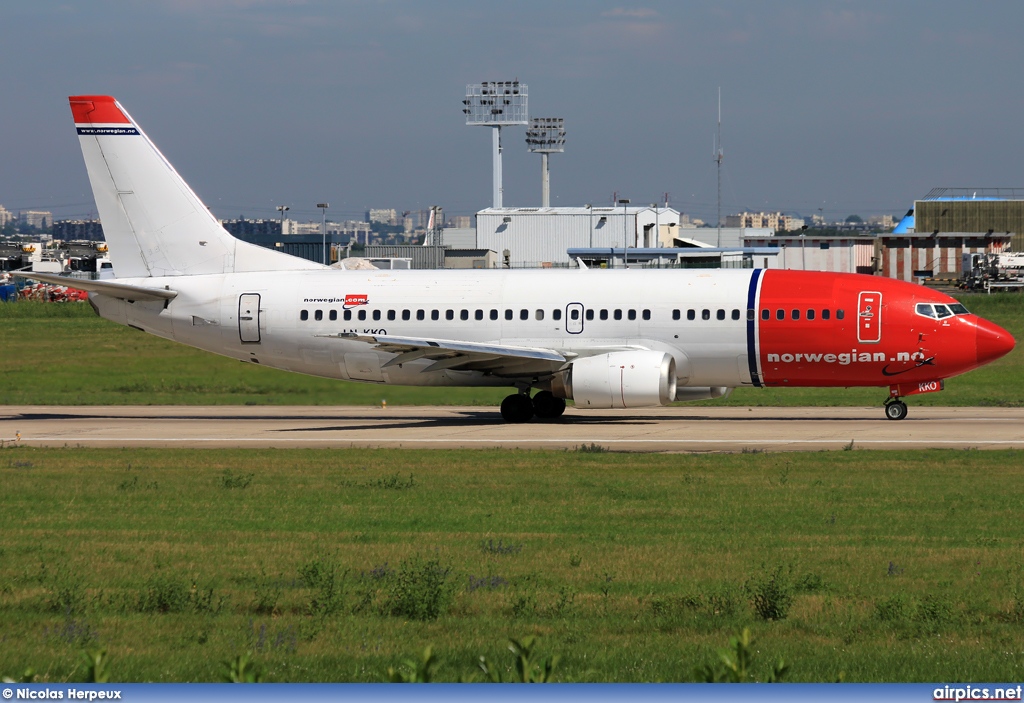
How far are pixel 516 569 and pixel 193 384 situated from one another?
107 ft

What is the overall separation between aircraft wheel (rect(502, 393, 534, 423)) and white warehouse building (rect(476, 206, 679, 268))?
8680 cm

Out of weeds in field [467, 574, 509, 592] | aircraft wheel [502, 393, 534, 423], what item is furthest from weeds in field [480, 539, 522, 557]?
aircraft wheel [502, 393, 534, 423]

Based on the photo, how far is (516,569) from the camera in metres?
13.9

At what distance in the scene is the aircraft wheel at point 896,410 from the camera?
33656 mm

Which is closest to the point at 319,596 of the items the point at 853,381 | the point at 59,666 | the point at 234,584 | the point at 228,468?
the point at 234,584

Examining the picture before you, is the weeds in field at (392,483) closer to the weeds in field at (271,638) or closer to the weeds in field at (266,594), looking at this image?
the weeds in field at (266,594)

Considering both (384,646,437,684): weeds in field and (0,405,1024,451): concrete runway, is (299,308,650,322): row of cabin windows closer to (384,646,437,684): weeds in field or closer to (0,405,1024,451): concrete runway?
(0,405,1024,451): concrete runway

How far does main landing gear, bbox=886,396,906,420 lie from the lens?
33656 millimetres

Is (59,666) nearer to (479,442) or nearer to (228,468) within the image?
(228,468)

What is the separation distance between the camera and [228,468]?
23625 millimetres

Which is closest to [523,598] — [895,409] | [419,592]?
[419,592]

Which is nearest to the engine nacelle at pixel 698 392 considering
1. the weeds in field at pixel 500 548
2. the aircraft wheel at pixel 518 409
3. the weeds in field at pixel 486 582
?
the aircraft wheel at pixel 518 409

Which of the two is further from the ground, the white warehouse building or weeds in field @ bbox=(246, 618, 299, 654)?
the white warehouse building

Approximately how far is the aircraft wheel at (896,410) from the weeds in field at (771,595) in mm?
21889
